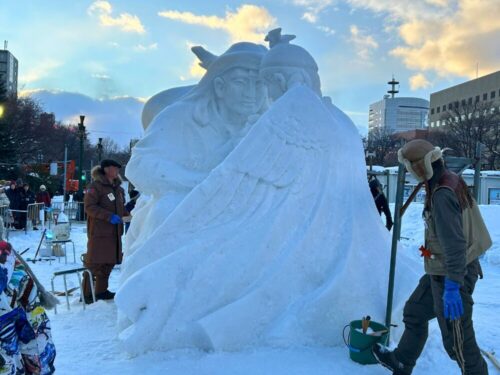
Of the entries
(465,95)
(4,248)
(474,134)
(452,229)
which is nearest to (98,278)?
(4,248)

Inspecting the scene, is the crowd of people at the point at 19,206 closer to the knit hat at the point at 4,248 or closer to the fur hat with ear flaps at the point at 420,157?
the knit hat at the point at 4,248

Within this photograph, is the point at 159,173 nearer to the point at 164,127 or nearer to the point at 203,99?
the point at 164,127

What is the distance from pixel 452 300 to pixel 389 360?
0.73 m

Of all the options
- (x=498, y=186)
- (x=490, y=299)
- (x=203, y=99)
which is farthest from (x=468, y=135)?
(x=203, y=99)

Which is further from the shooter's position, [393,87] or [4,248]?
[393,87]

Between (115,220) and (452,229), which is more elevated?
(452,229)

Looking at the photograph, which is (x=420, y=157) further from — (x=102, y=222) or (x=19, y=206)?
(x=19, y=206)

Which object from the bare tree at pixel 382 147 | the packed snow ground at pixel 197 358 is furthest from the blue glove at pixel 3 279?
the bare tree at pixel 382 147

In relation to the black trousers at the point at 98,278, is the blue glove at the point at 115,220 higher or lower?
higher

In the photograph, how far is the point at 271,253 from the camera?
12.4 feet

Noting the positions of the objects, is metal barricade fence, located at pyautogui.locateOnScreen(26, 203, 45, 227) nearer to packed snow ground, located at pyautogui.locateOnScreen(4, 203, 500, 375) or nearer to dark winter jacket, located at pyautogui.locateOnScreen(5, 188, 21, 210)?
dark winter jacket, located at pyautogui.locateOnScreen(5, 188, 21, 210)

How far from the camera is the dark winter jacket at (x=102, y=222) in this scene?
5234 mm

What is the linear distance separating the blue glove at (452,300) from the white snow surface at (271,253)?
108cm

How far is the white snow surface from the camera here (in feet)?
11.6
